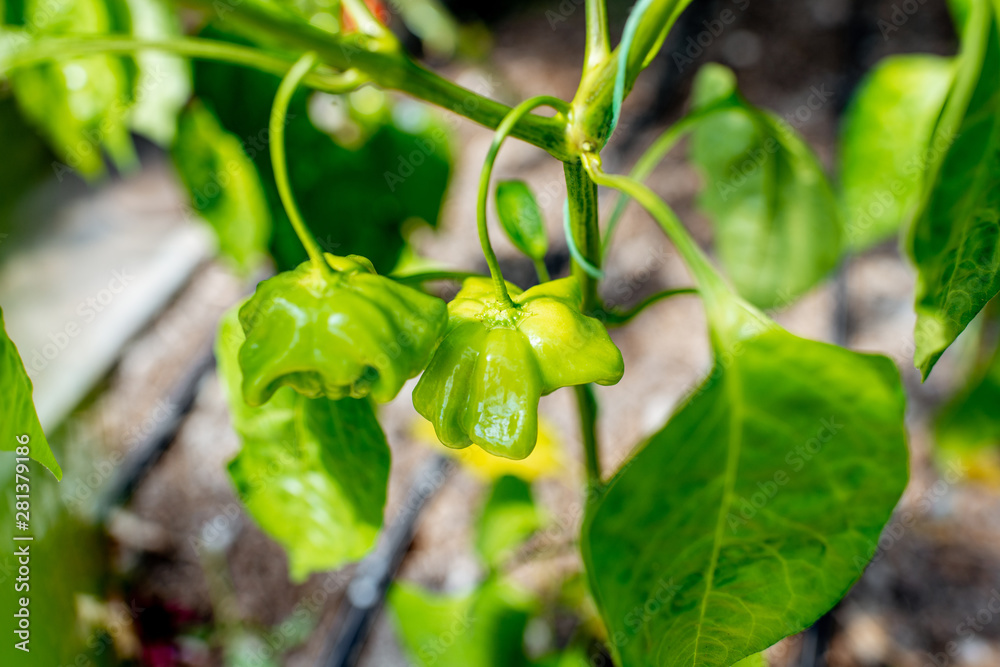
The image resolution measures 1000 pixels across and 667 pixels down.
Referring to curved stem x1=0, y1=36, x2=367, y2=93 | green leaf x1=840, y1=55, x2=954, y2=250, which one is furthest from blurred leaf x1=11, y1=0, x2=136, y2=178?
green leaf x1=840, y1=55, x2=954, y2=250

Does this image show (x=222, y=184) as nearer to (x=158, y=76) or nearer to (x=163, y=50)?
(x=158, y=76)

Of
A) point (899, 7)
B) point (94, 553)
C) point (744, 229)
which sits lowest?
point (94, 553)

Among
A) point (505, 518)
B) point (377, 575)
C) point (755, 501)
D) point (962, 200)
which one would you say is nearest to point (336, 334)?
point (755, 501)

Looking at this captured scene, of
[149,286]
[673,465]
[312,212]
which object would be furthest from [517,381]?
[149,286]

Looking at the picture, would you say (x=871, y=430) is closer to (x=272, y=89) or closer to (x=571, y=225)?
(x=571, y=225)

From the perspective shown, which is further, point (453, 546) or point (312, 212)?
point (453, 546)
